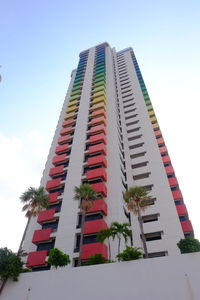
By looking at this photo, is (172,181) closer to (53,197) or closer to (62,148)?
(53,197)

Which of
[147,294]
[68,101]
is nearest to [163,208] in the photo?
[147,294]

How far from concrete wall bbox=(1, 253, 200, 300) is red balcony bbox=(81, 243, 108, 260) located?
8.66 metres

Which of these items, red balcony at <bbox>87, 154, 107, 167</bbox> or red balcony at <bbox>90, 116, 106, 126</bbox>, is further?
red balcony at <bbox>90, 116, 106, 126</bbox>

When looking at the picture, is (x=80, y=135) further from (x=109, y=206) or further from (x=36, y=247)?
(x=36, y=247)

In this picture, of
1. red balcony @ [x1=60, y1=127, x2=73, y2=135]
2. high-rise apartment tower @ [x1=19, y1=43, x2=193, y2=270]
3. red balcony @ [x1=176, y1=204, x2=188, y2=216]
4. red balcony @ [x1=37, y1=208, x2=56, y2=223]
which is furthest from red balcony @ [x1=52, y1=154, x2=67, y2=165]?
red balcony @ [x1=176, y1=204, x2=188, y2=216]

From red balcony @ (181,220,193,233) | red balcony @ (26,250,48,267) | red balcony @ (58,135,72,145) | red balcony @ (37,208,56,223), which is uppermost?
red balcony @ (58,135,72,145)

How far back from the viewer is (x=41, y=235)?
37094mm

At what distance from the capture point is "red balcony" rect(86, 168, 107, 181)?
138 ft

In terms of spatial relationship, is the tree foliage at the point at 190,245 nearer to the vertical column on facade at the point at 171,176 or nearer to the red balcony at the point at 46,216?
the vertical column on facade at the point at 171,176

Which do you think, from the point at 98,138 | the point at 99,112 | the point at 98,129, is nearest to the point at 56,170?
the point at 98,138

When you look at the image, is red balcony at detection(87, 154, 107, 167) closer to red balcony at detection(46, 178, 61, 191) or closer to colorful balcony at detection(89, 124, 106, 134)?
red balcony at detection(46, 178, 61, 191)

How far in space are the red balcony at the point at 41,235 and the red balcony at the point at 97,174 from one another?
39.5ft

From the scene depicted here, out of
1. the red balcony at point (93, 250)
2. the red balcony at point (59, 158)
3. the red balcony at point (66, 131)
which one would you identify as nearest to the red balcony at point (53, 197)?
the red balcony at point (59, 158)

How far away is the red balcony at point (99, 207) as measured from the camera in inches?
1438
